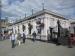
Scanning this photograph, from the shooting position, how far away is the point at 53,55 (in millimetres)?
2920

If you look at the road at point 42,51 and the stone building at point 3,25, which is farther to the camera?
the stone building at point 3,25

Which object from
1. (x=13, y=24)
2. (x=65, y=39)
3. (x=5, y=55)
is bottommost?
(x=5, y=55)

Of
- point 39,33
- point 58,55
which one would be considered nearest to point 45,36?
point 39,33

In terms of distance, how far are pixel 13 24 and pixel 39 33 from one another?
2819mm

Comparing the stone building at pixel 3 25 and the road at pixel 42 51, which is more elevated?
the stone building at pixel 3 25

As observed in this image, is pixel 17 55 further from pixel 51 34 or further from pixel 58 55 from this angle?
pixel 51 34

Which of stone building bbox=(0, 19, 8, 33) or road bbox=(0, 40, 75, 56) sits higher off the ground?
stone building bbox=(0, 19, 8, 33)

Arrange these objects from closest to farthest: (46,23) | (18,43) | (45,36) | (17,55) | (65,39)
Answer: (17,55), (65,39), (18,43), (46,23), (45,36)

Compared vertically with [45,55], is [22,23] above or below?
above

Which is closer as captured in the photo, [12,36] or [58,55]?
[58,55]

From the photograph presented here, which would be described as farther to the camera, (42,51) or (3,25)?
(3,25)

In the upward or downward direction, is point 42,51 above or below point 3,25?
below

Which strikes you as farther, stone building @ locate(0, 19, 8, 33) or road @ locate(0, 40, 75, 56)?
stone building @ locate(0, 19, 8, 33)

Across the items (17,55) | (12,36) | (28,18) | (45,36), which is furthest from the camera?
(45,36)
